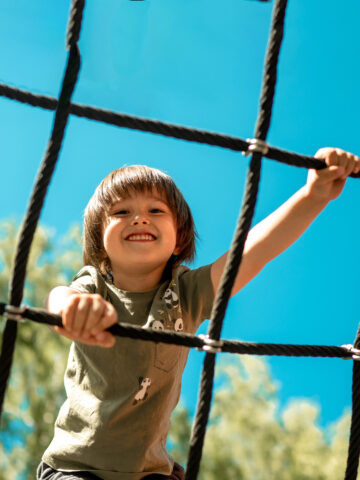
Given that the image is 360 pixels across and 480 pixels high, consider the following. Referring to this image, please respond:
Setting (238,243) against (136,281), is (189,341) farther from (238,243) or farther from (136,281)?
(136,281)

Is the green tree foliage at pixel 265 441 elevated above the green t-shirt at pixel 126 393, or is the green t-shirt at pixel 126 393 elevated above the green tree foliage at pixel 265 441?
the green tree foliage at pixel 265 441

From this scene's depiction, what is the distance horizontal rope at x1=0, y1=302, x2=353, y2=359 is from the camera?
0.73 m

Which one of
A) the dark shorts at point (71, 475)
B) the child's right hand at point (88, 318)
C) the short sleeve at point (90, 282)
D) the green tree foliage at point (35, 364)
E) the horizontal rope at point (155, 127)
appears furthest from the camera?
the green tree foliage at point (35, 364)

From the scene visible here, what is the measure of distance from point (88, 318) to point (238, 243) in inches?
8.8

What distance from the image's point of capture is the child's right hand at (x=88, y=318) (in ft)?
2.21

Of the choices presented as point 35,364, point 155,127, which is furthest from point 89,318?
point 35,364

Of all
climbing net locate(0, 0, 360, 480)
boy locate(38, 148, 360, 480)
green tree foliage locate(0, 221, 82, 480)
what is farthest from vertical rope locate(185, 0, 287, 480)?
green tree foliage locate(0, 221, 82, 480)

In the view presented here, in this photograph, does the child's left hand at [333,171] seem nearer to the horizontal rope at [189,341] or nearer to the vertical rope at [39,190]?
the horizontal rope at [189,341]

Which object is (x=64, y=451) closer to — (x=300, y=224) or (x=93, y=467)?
(x=93, y=467)

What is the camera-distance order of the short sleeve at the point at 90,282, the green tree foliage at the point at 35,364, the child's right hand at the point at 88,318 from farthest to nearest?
1. the green tree foliage at the point at 35,364
2. the short sleeve at the point at 90,282
3. the child's right hand at the point at 88,318

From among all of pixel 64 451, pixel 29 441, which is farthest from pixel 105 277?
pixel 29 441

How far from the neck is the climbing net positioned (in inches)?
13.1


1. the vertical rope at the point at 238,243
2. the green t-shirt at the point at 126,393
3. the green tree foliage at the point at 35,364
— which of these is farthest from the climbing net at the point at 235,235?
the green tree foliage at the point at 35,364

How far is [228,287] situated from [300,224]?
0.21 meters
